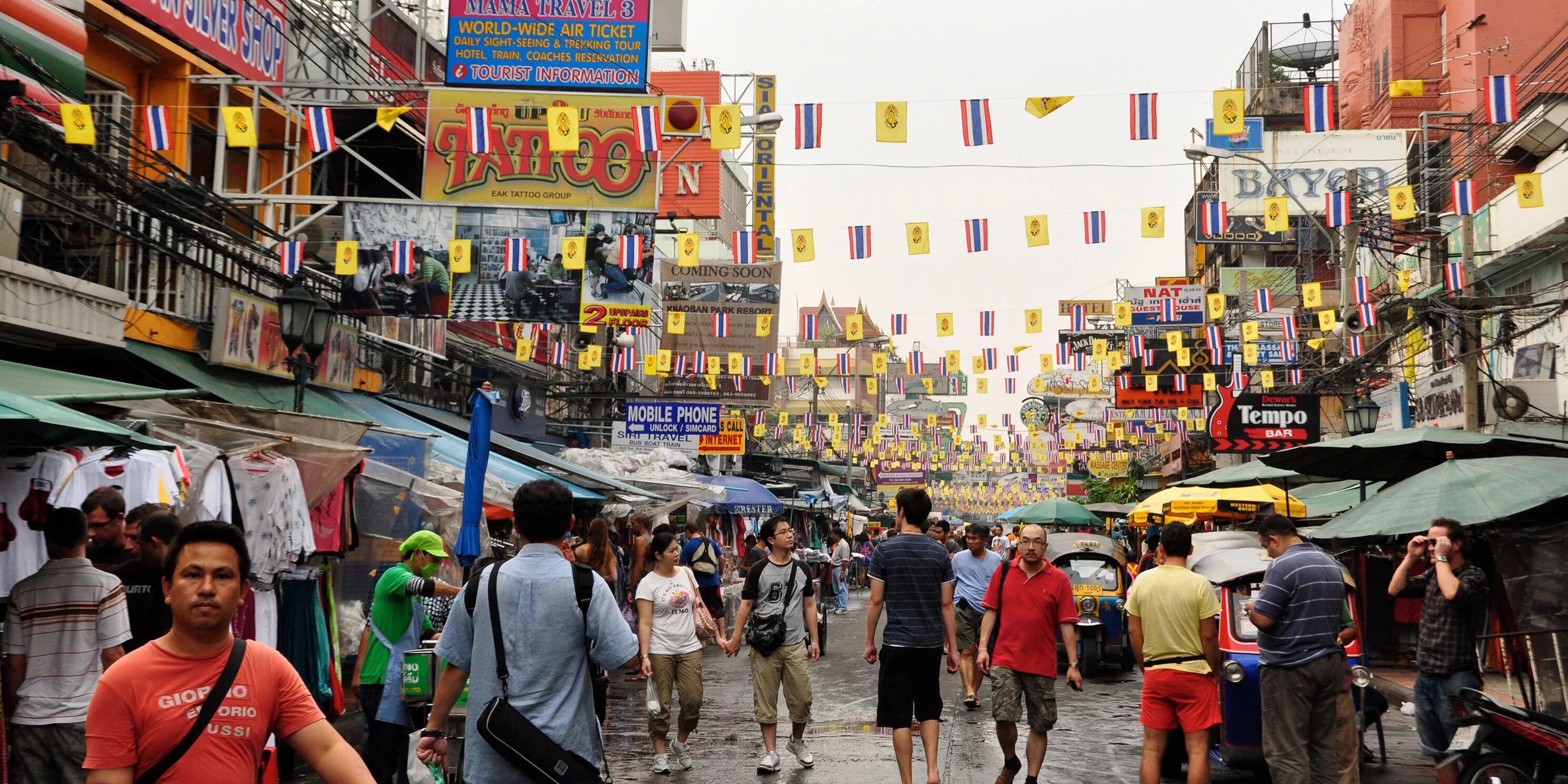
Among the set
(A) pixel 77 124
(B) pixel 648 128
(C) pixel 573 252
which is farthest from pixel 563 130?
(A) pixel 77 124

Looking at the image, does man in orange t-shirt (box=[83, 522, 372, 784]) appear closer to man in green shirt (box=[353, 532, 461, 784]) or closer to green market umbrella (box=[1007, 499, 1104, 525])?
man in green shirt (box=[353, 532, 461, 784])

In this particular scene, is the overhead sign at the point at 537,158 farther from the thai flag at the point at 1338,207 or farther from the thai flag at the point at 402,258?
the thai flag at the point at 1338,207

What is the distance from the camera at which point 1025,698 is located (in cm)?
926

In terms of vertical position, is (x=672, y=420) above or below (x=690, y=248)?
below

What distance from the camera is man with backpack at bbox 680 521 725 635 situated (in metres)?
16.3

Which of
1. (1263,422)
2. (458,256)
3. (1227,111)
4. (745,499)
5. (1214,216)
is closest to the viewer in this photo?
(1227,111)

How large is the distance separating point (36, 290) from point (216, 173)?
4615 mm

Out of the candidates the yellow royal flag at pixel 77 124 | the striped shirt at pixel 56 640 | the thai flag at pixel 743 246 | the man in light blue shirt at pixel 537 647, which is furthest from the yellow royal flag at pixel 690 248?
the man in light blue shirt at pixel 537 647

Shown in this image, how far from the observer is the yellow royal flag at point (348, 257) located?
57.3 feet

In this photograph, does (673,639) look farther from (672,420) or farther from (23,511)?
(672,420)

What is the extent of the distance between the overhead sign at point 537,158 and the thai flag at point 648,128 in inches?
38.4

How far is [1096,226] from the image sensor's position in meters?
18.7

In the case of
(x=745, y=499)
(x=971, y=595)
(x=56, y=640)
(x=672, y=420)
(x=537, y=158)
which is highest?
(x=537, y=158)

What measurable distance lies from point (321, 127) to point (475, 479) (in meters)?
8.08
